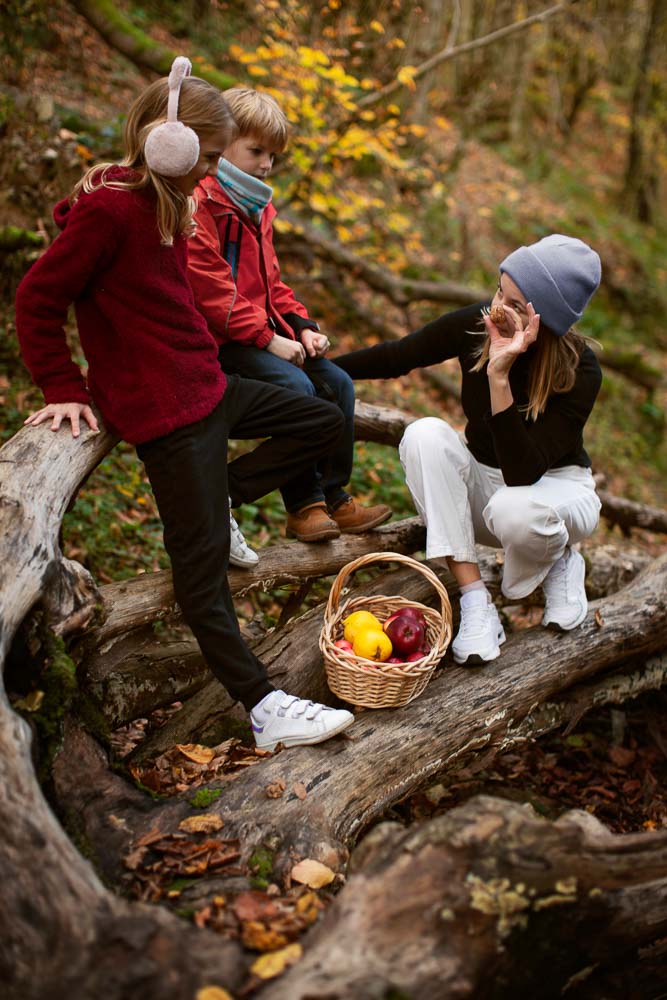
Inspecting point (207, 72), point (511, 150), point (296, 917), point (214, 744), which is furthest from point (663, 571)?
point (511, 150)

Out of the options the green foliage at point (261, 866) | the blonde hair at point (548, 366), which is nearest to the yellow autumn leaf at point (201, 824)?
the green foliage at point (261, 866)

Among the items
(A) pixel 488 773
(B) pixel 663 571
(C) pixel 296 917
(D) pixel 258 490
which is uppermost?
(D) pixel 258 490

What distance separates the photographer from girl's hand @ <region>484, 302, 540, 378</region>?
3.24m

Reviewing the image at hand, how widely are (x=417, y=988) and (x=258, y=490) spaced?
1.96 m

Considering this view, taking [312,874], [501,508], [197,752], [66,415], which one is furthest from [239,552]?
[312,874]

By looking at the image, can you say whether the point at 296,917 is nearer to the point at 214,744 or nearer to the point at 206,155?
the point at 214,744

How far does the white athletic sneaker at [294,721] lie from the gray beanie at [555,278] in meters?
1.75

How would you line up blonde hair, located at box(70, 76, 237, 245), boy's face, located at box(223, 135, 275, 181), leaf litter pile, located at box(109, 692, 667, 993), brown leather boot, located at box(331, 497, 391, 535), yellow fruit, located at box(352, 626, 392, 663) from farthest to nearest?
brown leather boot, located at box(331, 497, 391, 535), boy's face, located at box(223, 135, 275, 181), yellow fruit, located at box(352, 626, 392, 663), blonde hair, located at box(70, 76, 237, 245), leaf litter pile, located at box(109, 692, 667, 993)

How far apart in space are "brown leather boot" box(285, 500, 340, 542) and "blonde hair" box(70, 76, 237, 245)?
1.32 meters

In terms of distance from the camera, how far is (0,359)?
5289 mm

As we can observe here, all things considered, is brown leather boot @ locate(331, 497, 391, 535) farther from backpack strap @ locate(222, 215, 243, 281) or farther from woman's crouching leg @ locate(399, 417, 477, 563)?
backpack strap @ locate(222, 215, 243, 281)

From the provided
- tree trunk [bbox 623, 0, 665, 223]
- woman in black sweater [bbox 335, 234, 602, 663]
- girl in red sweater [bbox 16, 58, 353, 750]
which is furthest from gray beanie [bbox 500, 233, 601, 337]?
tree trunk [bbox 623, 0, 665, 223]

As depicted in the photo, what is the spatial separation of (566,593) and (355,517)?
3.32 ft

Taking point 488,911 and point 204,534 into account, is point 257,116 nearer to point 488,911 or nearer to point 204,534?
point 204,534
